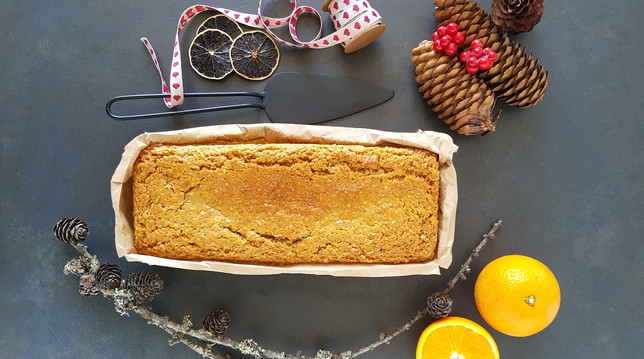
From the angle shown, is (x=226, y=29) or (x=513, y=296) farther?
(x=226, y=29)

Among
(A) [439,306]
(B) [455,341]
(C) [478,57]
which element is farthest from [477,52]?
(B) [455,341]

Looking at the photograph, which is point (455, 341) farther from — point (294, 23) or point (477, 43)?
point (294, 23)

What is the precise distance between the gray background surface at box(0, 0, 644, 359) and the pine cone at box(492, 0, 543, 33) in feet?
0.69

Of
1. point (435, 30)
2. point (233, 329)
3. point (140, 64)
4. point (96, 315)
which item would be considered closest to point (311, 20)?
point (435, 30)

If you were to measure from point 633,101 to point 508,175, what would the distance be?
683 millimetres

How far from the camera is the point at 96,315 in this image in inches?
86.1

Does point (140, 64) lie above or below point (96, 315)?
above

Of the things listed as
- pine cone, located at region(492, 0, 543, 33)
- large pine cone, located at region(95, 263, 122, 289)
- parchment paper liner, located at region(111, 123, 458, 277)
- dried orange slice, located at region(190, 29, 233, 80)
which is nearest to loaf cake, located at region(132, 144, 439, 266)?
parchment paper liner, located at region(111, 123, 458, 277)

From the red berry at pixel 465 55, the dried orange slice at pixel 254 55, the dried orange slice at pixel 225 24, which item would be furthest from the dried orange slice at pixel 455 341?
the dried orange slice at pixel 225 24

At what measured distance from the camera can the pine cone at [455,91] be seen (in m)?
2.03

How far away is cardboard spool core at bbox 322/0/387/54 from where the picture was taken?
2.08 metres

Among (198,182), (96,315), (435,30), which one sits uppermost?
(435,30)

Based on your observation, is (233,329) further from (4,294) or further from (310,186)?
(4,294)

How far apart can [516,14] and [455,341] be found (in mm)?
1386
